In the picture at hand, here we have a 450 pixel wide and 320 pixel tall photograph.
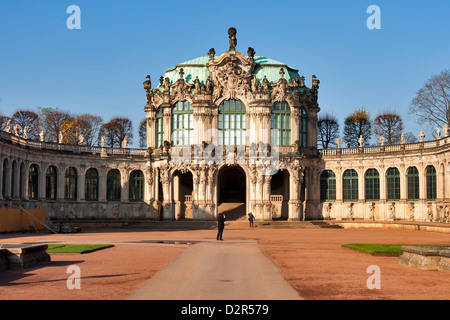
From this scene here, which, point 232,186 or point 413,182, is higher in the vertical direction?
point 413,182

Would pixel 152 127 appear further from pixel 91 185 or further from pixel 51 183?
pixel 51 183

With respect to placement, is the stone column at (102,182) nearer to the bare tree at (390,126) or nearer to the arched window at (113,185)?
the arched window at (113,185)

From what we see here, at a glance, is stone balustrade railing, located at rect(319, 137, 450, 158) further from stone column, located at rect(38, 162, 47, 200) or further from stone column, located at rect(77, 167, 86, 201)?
stone column, located at rect(38, 162, 47, 200)

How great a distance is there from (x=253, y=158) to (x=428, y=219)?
21.9 m


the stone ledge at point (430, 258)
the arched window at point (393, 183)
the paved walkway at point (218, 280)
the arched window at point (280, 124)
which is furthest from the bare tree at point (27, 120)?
the stone ledge at point (430, 258)

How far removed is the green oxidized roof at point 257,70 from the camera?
80.1 meters

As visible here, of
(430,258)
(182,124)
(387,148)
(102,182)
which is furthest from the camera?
(102,182)

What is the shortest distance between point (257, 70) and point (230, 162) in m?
14.0

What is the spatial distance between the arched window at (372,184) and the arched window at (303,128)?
8.99 meters

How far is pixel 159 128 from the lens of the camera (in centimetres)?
7994

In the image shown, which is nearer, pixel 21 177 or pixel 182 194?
pixel 21 177

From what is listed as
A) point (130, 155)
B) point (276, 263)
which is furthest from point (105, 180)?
point (276, 263)

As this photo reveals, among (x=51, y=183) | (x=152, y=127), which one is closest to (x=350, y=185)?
(x=152, y=127)

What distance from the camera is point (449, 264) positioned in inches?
929
